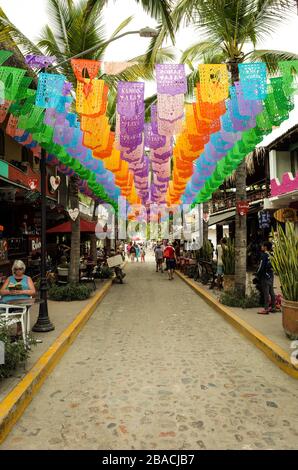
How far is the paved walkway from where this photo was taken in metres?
3.50

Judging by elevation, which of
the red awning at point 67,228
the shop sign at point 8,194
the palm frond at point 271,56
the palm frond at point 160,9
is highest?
the palm frond at point 271,56

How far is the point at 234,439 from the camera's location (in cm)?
347

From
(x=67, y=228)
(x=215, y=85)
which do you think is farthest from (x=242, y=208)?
(x=67, y=228)

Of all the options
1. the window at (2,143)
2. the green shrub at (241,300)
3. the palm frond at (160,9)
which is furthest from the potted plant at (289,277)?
the window at (2,143)

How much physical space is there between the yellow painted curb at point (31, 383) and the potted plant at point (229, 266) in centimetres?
619

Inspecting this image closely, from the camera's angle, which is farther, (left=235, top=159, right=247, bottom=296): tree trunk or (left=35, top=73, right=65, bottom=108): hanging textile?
(left=235, top=159, right=247, bottom=296): tree trunk

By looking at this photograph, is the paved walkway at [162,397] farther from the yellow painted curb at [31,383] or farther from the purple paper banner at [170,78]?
the purple paper banner at [170,78]

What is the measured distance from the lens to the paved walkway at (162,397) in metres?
3.50

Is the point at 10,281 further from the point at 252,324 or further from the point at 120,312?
the point at 252,324

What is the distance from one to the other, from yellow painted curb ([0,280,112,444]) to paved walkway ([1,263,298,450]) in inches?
3.7

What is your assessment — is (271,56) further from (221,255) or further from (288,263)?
(288,263)

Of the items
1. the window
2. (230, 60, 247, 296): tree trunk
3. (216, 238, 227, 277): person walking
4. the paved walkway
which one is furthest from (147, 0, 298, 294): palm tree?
the window

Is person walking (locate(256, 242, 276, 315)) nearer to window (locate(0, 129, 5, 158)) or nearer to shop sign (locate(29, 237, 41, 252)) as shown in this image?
window (locate(0, 129, 5, 158))

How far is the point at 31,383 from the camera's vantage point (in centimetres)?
455
